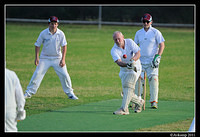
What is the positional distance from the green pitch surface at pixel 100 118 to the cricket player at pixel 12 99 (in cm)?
209

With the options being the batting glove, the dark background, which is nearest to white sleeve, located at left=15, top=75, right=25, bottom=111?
the batting glove

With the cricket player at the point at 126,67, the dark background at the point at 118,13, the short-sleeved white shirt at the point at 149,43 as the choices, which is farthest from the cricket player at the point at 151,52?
the dark background at the point at 118,13

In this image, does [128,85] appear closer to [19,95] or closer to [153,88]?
[153,88]

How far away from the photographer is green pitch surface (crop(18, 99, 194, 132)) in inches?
383

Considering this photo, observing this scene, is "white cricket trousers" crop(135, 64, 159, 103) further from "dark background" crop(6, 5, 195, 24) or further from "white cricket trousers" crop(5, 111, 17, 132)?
"dark background" crop(6, 5, 195, 24)

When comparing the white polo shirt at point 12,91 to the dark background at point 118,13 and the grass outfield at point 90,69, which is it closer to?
the grass outfield at point 90,69

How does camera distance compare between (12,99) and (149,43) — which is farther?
(149,43)

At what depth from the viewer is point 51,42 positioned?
12984 millimetres

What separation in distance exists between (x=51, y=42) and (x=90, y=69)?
743 cm

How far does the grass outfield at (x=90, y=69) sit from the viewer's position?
14.0 meters

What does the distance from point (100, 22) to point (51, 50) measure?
2898 cm

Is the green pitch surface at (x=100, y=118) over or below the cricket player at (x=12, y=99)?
below

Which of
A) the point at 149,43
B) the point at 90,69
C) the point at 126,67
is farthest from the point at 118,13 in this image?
the point at 126,67

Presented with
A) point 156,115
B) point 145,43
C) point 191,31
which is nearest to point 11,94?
point 156,115
